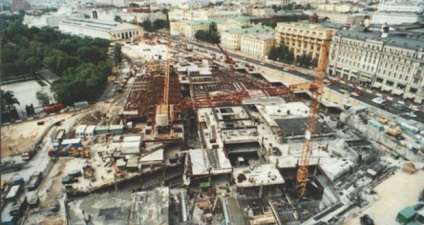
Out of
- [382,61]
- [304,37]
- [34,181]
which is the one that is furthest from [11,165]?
[304,37]

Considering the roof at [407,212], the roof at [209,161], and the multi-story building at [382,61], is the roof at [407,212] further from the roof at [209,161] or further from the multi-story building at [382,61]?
the multi-story building at [382,61]

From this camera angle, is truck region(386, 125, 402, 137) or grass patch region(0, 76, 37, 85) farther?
grass patch region(0, 76, 37, 85)

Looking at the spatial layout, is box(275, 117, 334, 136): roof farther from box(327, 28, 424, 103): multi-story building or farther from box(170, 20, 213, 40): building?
box(170, 20, 213, 40): building

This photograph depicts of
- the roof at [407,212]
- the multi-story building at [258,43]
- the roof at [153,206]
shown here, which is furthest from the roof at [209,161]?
the multi-story building at [258,43]

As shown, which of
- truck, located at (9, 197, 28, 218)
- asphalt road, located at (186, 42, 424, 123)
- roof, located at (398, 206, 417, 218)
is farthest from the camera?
asphalt road, located at (186, 42, 424, 123)

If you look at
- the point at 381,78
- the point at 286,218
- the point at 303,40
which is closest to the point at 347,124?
the point at 381,78

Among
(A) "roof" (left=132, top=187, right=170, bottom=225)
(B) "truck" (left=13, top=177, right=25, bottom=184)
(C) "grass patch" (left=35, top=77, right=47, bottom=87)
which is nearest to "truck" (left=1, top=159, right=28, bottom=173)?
(B) "truck" (left=13, top=177, right=25, bottom=184)

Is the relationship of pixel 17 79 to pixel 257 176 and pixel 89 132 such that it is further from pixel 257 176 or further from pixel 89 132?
pixel 257 176
